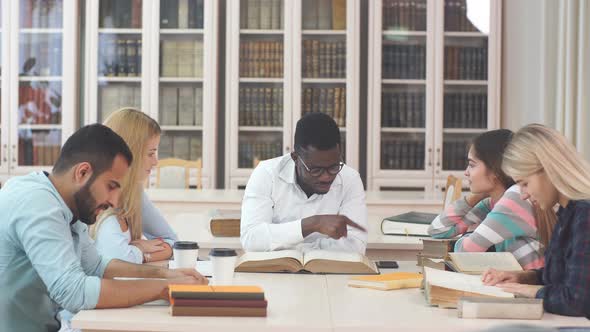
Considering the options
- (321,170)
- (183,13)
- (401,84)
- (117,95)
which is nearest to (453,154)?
(401,84)

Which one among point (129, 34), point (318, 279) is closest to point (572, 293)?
point (318, 279)

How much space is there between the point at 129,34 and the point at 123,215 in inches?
140

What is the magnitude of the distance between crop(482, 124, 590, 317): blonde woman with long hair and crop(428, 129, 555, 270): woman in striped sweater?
230 millimetres

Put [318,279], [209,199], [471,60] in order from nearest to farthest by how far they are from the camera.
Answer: [318,279]
[209,199]
[471,60]

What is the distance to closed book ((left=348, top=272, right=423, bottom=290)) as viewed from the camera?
2262mm

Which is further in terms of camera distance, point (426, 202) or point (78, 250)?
point (426, 202)

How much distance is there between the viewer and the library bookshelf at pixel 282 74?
239 inches

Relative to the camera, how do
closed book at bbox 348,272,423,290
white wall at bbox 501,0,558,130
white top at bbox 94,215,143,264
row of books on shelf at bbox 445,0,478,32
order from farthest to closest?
row of books on shelf at bbox 445,0,478,32 < white wall at bbox 501,0,558,130 < white top at bbox 94,215,143,264 < closed book at bbox 348,272,423,290

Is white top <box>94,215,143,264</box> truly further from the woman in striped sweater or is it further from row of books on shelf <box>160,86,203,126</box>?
row of books on shelf <box>160,86,203,126</box>

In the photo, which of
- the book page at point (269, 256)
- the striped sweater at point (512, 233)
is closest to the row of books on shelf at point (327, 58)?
the striped sweater at point (512, 233)

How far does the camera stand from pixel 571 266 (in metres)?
1.98

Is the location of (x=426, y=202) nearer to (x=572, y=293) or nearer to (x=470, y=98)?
(x=470, y=98)

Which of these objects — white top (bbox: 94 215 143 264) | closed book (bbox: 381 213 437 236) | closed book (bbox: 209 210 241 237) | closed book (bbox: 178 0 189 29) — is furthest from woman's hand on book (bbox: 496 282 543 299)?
closed book (bbox: 178 0 189 29)

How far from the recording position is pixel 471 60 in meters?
6.05
